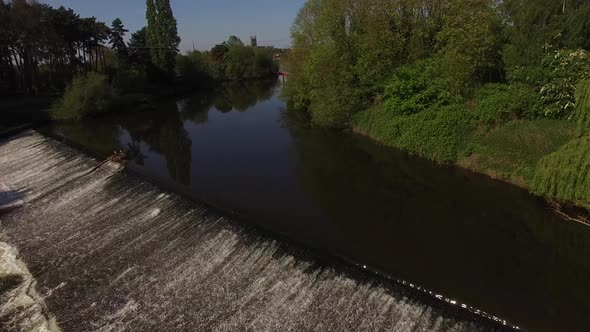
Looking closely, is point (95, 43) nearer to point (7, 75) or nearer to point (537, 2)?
point (7, 75)

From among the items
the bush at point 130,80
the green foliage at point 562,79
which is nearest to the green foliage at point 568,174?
the green foliage at point 562,79

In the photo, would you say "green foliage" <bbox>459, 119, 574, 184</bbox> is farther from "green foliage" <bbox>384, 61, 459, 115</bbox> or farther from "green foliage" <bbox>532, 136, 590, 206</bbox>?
"green foliage" <bbox>384, 61, 459, 115</bbox>

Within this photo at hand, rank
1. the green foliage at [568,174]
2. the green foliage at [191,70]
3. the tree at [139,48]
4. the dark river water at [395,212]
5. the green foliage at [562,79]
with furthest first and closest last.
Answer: the green foliage at [191,70] < the tree at [139,48] < the green foliage at [562,79] < the green foliage at [568,174] < the dark river water at [395,212]

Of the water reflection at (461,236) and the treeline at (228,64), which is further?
the treeline at (228,64)

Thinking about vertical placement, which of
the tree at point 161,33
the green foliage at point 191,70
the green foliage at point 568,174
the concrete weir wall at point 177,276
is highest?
the tree at point 161,33

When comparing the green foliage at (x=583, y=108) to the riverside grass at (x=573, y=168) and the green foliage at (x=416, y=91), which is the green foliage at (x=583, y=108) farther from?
the green foliage at (x=416, y=91)

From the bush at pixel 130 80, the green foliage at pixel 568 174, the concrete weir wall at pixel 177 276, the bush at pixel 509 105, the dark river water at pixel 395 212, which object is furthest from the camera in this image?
the bush at pixel 130 80

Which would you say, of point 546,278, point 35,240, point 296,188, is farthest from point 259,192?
point 546,278
